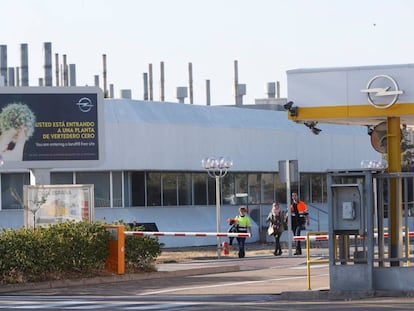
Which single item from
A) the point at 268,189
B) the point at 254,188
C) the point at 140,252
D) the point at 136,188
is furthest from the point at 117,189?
the point at 140,252

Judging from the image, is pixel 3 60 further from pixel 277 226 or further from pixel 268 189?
pixel 277 226

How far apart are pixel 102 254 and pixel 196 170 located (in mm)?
21953

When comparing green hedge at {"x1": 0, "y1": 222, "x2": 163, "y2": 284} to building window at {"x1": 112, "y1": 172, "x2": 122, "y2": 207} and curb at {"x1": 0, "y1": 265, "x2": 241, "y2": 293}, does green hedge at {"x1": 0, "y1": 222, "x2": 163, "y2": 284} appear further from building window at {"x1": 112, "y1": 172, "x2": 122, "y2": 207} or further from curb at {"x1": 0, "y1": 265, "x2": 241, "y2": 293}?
building window at {"x1": 112, "y1": 172, "x2": 122, "y2": 207}

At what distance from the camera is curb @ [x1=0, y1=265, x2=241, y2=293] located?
2423 cm

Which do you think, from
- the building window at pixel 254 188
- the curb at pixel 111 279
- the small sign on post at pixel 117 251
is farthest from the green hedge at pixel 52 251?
the building window at pixel 254 188

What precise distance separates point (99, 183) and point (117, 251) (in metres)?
19.0

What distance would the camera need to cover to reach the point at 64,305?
19969 millimetres

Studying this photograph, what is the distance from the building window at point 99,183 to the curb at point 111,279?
16.6 m

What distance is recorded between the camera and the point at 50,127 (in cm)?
3253

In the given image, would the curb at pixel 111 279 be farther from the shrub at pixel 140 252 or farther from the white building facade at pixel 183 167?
the white building facade at pixel 183 167

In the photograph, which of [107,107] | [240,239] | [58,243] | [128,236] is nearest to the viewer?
[58,243]

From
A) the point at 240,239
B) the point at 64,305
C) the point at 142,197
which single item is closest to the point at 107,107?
the point at 142,197

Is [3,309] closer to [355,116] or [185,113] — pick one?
[355,116]

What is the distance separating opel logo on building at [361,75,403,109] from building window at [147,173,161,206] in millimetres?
27515
